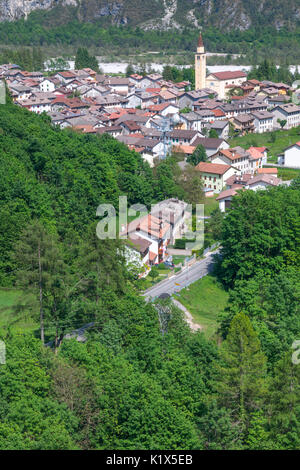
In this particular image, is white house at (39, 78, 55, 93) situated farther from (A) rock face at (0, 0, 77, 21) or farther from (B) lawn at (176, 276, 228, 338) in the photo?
(A) rock face at (0, 0, 77, 21)

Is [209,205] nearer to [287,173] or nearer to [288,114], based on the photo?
[287,173]

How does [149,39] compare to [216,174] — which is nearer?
[216,174]

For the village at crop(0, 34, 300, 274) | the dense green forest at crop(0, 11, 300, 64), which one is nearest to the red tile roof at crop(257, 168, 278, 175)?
the village at crop(0, 34, 300, 274)

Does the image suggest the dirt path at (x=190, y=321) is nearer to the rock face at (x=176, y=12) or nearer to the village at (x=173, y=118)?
the village at (x=173, y=118)

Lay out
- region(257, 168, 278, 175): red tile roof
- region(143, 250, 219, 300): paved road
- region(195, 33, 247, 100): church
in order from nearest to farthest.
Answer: region(143, 250, 219, 300): paved road → region(257, 168, 278, 175): red tile roof → region(195, 33, 247, 100): church

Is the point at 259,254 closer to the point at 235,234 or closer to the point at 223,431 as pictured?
the point at 235,234

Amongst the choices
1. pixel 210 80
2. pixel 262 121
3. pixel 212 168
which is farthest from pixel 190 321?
pixel 210 80
